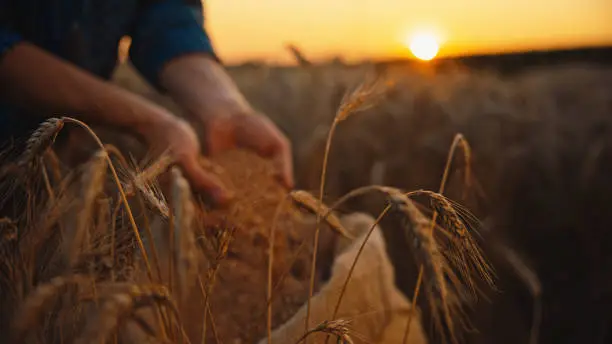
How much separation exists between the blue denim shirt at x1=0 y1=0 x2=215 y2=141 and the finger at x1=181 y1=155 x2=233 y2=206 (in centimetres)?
49

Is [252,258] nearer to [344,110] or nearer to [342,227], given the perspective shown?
[342,227]

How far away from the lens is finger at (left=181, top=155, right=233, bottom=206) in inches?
37.3

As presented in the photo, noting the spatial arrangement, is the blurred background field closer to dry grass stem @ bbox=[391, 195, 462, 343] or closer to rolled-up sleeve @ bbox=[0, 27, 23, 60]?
rolled-up sleeve @ bbox=[0, 27, 23, 60]

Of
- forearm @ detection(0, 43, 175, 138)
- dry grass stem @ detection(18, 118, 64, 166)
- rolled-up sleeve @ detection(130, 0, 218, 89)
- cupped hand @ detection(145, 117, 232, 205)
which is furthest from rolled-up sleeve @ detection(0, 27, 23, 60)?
dry grass stem @ detection(18, 118, 64, 166)

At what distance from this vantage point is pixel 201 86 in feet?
4.39

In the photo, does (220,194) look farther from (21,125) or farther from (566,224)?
(566,224)

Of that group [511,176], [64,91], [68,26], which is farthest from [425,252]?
[511,176]

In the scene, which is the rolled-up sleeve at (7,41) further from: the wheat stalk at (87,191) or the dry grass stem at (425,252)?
the dry grass stem at (425,252)

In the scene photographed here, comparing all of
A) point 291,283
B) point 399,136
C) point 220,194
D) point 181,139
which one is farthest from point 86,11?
point 399,136

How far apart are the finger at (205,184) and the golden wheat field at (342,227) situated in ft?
0.07

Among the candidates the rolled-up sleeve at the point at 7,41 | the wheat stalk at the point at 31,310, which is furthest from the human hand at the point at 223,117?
the wheat stalk at the point at 31,310

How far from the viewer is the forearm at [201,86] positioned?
1297 mm

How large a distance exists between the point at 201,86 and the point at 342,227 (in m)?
0.65

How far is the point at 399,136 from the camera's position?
2.59 metres
